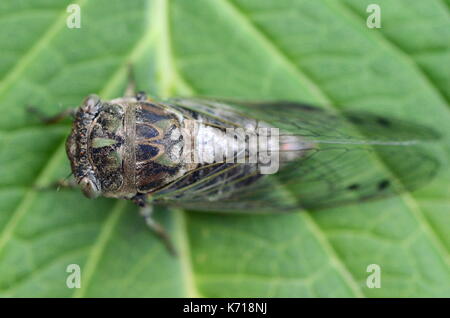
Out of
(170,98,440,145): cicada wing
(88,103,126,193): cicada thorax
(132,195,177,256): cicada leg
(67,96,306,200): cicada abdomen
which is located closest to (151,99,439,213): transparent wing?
(170,98,440,145): cicada wing

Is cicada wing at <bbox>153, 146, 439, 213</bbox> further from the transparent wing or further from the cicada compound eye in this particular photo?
the cicada compound eye

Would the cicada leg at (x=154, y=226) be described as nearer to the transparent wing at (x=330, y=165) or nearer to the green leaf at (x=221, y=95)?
the green leaf at (x=221, y=95)

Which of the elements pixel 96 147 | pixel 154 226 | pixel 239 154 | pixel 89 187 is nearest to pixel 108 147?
pixel 96 147

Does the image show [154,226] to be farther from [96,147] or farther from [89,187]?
[96,147]

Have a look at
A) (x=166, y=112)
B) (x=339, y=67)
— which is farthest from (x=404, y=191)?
(x=166, y=112)

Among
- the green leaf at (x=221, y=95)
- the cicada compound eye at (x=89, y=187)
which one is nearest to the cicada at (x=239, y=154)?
the cicada compound eye at (x=89, y=187)

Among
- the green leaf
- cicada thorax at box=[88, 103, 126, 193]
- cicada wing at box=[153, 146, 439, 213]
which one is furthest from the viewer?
cicada wing at box=[153, 146, 439, 213]

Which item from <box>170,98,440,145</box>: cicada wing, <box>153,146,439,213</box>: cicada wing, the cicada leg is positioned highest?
<box>170,98,440,145</box>: cicada wing
